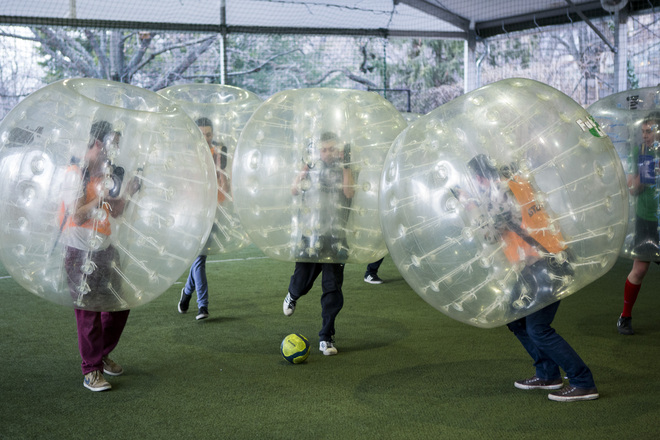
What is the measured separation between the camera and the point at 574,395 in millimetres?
3498

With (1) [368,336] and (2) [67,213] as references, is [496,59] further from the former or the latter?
(2) [67,213]

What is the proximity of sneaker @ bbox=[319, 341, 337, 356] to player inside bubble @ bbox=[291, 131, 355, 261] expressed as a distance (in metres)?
1.02

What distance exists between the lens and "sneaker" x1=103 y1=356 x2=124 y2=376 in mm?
4012

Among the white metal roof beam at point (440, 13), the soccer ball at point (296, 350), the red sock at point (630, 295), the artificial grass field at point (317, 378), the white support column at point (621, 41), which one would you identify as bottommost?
the artificial grass field at point (317, 378)

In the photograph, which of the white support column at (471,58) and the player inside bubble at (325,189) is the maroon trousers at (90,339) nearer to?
the player inside bubble at (325,189)

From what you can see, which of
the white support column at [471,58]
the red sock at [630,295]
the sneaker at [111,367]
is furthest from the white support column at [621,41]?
the sneaker at [111,367]

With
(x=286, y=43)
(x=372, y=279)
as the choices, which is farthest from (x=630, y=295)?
(x=286, y=43)

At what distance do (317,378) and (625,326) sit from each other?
244 centimetres

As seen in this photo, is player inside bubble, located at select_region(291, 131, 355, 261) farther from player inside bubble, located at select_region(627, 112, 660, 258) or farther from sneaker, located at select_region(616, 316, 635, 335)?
sneaker, located at select_region(616, 316, 635, 335)

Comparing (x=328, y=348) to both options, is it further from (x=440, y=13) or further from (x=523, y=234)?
(x=440, y=13)

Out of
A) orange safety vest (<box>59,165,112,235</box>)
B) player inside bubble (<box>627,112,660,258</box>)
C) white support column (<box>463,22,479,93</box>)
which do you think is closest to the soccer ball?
orange safety vest (<box>59,165,112,235</box>)

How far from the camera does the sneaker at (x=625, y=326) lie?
4883 mm

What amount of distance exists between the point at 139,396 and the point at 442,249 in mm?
1894

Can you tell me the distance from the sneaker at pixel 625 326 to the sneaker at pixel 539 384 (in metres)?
1.44
